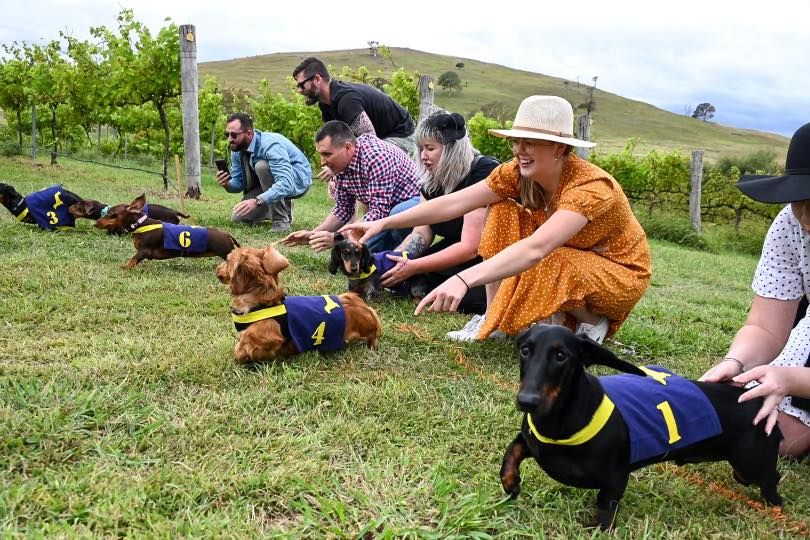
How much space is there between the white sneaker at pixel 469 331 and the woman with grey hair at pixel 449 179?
585 mm

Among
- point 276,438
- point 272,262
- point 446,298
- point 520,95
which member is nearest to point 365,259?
point 272,262

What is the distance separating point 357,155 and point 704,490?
4.59 m

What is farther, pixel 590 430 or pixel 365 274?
pixel 365 274

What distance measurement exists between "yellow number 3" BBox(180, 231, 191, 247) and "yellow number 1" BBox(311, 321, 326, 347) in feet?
9.26

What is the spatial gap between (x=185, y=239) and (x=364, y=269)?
2.02m

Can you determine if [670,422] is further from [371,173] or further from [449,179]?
[371,173]

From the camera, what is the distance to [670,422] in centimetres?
237

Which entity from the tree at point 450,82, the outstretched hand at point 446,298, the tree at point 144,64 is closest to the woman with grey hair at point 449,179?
the outstretched hand at point 446,298

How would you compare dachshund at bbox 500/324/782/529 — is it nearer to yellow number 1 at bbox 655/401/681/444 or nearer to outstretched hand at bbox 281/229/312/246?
yellow number 1 at bbox 655/401/681/444

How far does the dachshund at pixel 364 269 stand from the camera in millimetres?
5230

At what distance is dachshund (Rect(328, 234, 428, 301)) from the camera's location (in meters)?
5.23

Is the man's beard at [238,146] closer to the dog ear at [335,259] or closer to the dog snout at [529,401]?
the dog ear at [335,259]

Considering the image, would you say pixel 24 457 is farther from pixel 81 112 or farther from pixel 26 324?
pixel 81 112

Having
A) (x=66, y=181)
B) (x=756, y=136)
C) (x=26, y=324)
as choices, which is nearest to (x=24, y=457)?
(x=26, y=324)
